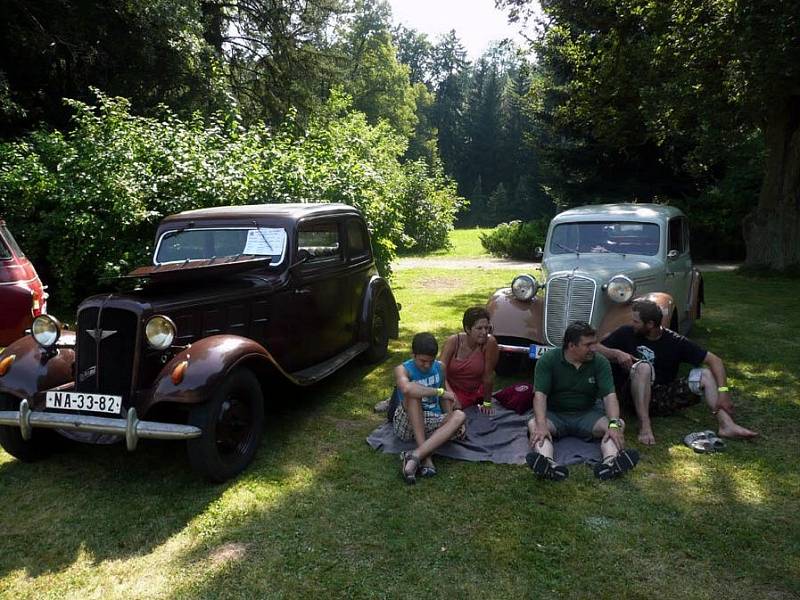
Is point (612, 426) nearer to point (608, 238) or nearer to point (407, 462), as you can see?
point (407, 462)

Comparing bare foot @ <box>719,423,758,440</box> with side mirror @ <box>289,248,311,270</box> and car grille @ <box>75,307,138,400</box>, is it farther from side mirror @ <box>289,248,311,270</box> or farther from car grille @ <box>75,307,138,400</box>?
car grille @ <box>75,307,138,400</box>

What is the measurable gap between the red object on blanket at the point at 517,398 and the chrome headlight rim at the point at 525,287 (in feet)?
4.08

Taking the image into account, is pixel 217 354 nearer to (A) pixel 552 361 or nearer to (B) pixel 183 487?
(B) pixel 183 487

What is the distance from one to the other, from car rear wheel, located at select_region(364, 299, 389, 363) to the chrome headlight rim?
1.60m

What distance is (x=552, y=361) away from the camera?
467cm

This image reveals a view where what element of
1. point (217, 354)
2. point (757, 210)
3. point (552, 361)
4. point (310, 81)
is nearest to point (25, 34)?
point (310, 81)

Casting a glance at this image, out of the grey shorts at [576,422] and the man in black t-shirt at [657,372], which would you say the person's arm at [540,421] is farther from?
the man in black t-shirt at [657,372]

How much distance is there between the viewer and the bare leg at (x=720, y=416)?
190 inches

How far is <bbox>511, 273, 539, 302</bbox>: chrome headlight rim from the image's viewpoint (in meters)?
6.50

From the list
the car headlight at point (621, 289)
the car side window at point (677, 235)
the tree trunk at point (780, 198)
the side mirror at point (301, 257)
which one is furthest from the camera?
the tree trunk at point (780, 198)

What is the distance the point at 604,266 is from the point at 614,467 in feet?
9.49

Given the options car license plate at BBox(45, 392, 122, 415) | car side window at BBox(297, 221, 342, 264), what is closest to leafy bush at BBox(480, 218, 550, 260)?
car side window at BBox(297, 221, 342, 264)

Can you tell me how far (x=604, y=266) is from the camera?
6.57 meters

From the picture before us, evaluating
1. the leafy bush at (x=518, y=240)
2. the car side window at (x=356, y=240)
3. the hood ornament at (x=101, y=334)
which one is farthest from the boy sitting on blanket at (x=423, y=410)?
the leafy bush at (x=518, y=240)
